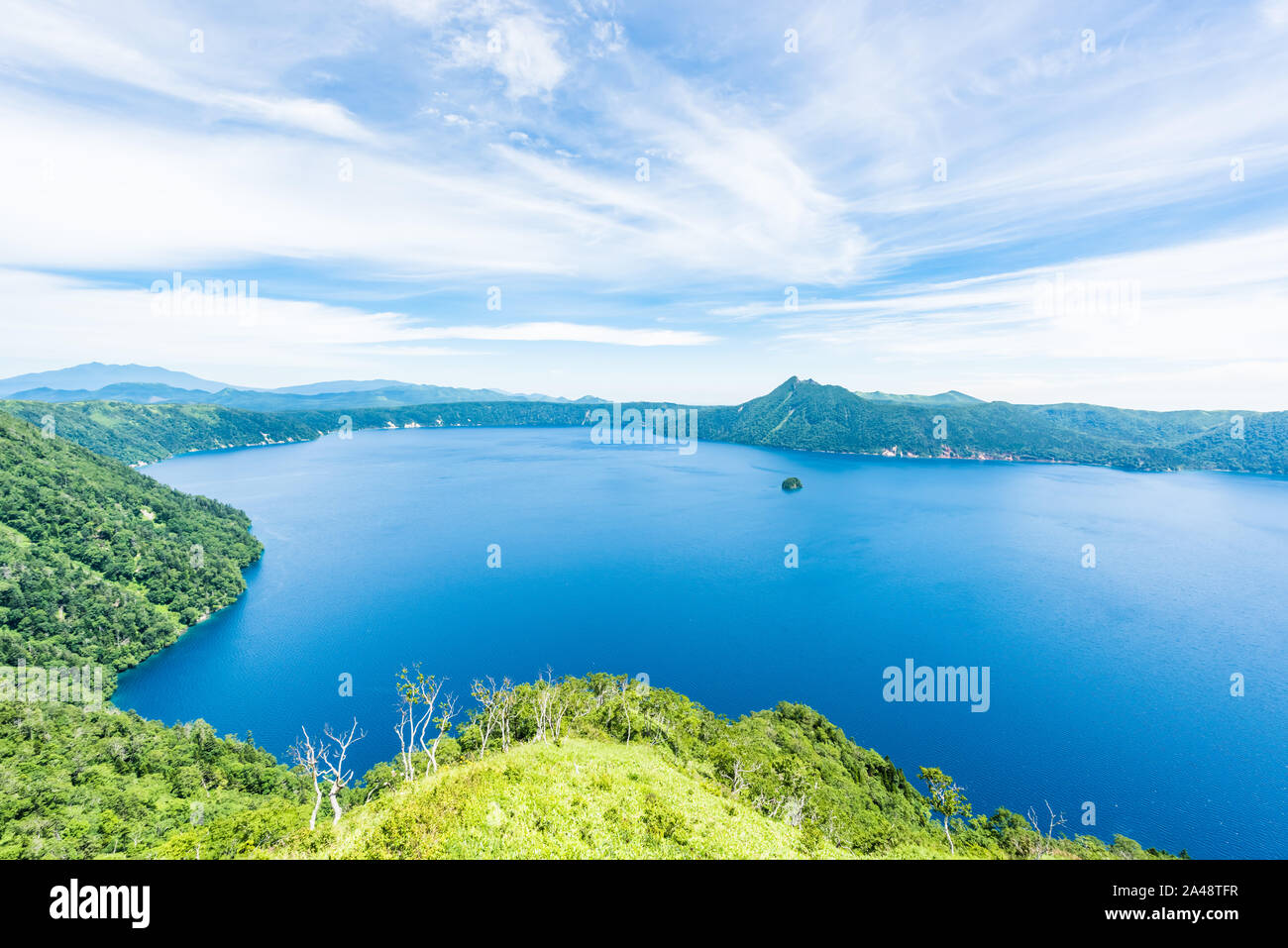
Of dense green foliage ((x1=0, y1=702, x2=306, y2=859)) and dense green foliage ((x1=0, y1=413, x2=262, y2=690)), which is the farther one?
dense green foliage ((x1=0, y1=413, x2=262, y2=690))

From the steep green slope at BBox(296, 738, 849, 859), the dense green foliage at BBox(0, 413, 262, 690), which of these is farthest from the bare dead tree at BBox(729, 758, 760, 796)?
the dense green foliage at BBox(0, 413, 262, 690)

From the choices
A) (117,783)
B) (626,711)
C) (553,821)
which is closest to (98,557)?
(117,783)

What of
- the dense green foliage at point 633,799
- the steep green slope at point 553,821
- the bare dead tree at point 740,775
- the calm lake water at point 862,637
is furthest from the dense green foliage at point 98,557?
the bare dead tree at point 740,775

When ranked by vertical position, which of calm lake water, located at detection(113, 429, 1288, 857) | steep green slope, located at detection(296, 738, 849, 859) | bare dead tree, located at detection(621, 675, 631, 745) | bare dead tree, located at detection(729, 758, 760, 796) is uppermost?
steep green slope, located at detection(296, 738, 849, 859)

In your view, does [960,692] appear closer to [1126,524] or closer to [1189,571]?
[1189,571]

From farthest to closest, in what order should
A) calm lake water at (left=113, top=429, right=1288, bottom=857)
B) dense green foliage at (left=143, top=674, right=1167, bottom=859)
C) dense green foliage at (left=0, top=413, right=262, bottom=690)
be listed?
dense green foliage at (left=0, top=413, right=262, bottom=690) → calm lake water at (left=113, top=429, right=1288, bottom=857) → dense green foliage at (left=143, top=674, right=1167, bottom=859)

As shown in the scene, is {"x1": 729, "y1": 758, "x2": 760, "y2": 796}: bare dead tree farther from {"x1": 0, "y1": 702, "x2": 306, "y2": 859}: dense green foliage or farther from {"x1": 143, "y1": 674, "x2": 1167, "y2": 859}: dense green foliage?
{"x1": 0, "y1": 702, "x2": 306, "y2": 859}: dense green foliage
